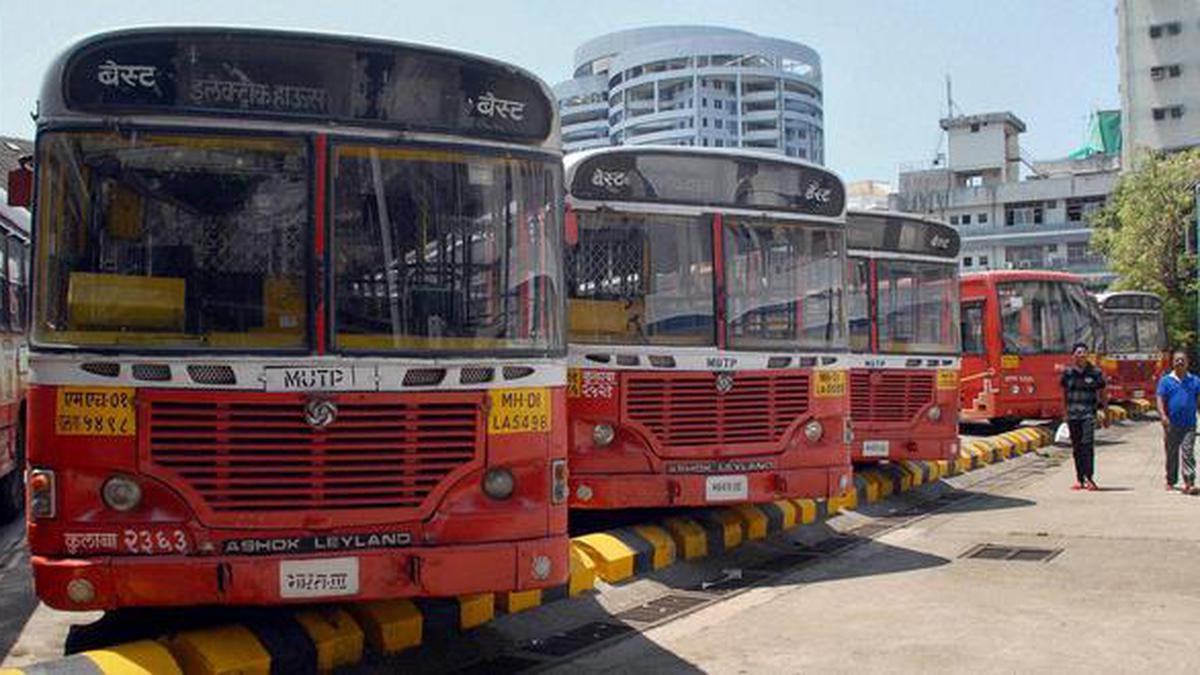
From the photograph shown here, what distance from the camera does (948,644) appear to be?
7.22 meters

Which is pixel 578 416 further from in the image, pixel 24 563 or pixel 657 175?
pixel 24 563

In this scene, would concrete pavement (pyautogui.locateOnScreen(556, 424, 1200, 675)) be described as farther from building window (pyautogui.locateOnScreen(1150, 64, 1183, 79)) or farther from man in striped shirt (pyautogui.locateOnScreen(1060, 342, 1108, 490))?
building window (pyautogui.locateOnScreen(1150, 64, 1183, 79))

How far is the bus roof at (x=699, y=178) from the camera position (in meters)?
9.67

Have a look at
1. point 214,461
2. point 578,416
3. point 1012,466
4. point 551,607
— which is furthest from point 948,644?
point 1012,466

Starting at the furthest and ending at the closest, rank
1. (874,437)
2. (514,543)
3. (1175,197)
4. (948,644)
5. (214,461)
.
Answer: (1175,197)
(874,437)
(948,644)
(514,543)
(214,461)

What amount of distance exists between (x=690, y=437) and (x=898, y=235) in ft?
20.3

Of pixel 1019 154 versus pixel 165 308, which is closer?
pixel 165 308

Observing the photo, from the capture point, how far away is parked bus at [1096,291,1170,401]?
2923 cm

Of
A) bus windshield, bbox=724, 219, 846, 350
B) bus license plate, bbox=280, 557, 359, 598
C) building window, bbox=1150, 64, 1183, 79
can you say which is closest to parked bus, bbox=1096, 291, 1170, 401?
bus windshield, bbox=724, 219, 846, 350

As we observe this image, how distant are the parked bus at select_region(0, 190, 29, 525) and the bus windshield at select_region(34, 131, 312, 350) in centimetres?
666

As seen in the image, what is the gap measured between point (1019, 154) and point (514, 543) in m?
88.9

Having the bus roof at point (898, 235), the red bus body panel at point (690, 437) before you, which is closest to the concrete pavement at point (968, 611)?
the red bus body panel at point (690, 437)

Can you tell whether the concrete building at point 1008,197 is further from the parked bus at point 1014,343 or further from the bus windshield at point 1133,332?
the parked bus at point 1014,343

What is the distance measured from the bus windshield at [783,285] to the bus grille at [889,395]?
322 centimetres
